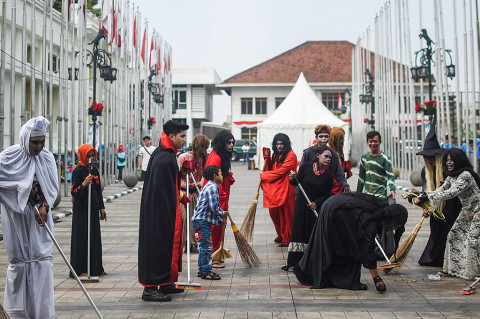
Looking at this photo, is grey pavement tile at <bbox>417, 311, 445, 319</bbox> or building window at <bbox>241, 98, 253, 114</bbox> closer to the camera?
grey pavement tile at <bbox>417, 311, 445, 319</bbox>

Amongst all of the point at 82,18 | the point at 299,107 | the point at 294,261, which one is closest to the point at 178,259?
the point at 294,261

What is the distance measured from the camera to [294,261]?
346 inches

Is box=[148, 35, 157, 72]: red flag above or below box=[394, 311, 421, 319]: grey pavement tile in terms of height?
above

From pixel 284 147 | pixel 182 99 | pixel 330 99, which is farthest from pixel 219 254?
pixel 182 99

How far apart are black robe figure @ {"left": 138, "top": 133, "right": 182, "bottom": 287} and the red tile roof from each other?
58.1 meters

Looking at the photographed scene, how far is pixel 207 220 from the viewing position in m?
8.38

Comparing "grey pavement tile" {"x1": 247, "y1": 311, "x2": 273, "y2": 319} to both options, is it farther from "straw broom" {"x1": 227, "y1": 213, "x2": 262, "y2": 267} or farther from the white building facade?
the white building facade

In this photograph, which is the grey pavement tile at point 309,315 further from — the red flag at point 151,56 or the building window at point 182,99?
the building window at point 182,99

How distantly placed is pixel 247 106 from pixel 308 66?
7.12 m

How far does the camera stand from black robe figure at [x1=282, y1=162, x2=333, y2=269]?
8742mm

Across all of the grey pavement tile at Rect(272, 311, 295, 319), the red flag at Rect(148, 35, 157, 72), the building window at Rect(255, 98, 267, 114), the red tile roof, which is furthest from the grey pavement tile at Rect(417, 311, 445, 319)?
the building window at Rect(255, 98, 267, 114)

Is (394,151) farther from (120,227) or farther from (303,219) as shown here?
(303,219)

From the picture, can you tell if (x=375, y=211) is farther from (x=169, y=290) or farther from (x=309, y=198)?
(x=169, y=290)

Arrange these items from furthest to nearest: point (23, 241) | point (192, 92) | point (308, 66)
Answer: point (192, 92), point (308, 66), point (23, 241)
